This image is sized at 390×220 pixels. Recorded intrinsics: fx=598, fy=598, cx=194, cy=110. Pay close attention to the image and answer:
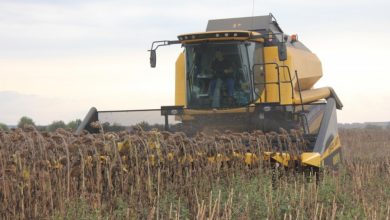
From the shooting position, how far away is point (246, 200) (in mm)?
5949

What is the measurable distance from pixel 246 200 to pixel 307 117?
299 cm

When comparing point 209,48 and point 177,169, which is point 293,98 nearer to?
point 209,48

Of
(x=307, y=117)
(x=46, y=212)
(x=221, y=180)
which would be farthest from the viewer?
(x=307, y=117)

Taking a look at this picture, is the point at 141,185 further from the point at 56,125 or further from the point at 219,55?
the point at 56,125

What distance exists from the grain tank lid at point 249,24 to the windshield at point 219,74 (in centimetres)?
198

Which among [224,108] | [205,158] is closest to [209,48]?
A: [224,108]

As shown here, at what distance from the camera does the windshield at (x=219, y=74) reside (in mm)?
9703

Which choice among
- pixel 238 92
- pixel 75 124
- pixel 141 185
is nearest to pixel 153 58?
pixel 238 92

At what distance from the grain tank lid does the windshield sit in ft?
6.51

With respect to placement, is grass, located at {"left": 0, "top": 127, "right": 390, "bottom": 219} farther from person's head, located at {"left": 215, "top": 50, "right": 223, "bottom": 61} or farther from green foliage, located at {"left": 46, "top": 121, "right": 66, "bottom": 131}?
green foliage, located at {"left": 46, "top": 121, "right": 66, "bottom": 131}

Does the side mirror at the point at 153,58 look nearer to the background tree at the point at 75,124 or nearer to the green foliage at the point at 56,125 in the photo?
the background tree at the point at 75,124

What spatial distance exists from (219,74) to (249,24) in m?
2.41

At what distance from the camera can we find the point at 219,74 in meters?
9.82

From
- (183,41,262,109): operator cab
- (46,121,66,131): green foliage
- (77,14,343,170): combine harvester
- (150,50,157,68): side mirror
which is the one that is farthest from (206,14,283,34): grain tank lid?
(46,121,66,131): green foliage
